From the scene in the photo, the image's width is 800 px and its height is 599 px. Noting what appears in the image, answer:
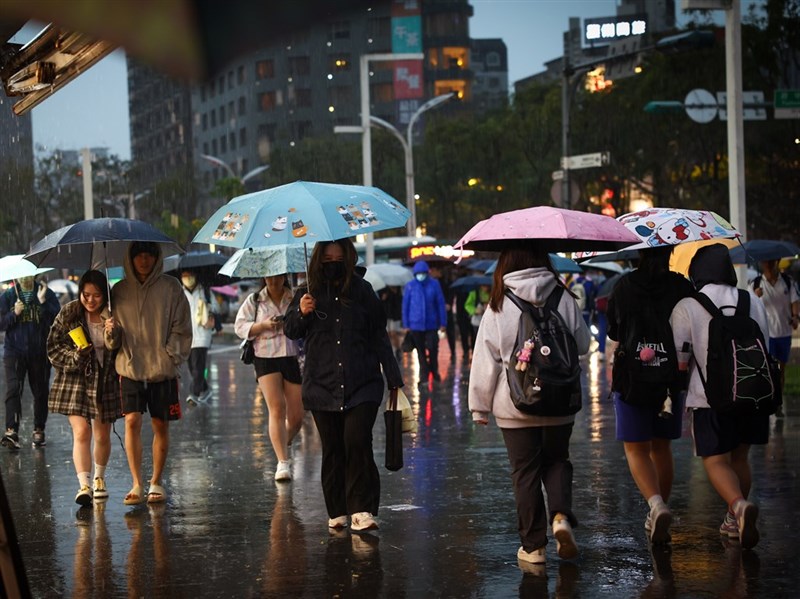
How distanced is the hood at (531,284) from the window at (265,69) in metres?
4.62

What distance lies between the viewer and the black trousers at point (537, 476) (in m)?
6.54

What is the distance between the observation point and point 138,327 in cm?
905

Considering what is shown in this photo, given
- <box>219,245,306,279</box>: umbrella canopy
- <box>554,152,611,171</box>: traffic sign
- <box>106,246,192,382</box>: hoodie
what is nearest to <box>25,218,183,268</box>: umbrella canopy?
<box>106,246,192,382</box>: hoodie

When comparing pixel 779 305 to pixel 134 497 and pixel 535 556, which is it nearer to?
pixel 134 497

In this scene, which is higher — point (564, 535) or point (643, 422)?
point (643, 422)

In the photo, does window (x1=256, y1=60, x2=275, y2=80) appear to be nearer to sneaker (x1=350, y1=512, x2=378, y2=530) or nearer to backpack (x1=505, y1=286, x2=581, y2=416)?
backpack (x1=505, y1=286, x2=581, y2=416)

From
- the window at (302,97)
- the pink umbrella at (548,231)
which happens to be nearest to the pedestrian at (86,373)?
the pink umbrella at (548,231)

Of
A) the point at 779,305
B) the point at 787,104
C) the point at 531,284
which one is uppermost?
the point at 787,104

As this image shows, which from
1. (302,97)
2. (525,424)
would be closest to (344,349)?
(525,424)

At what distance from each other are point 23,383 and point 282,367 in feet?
13.0

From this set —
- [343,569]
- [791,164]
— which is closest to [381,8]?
[343,569]

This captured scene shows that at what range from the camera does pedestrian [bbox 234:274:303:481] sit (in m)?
10.3

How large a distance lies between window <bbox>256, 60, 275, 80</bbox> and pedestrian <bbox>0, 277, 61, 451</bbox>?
11600 millimetres

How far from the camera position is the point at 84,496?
9.03 m
